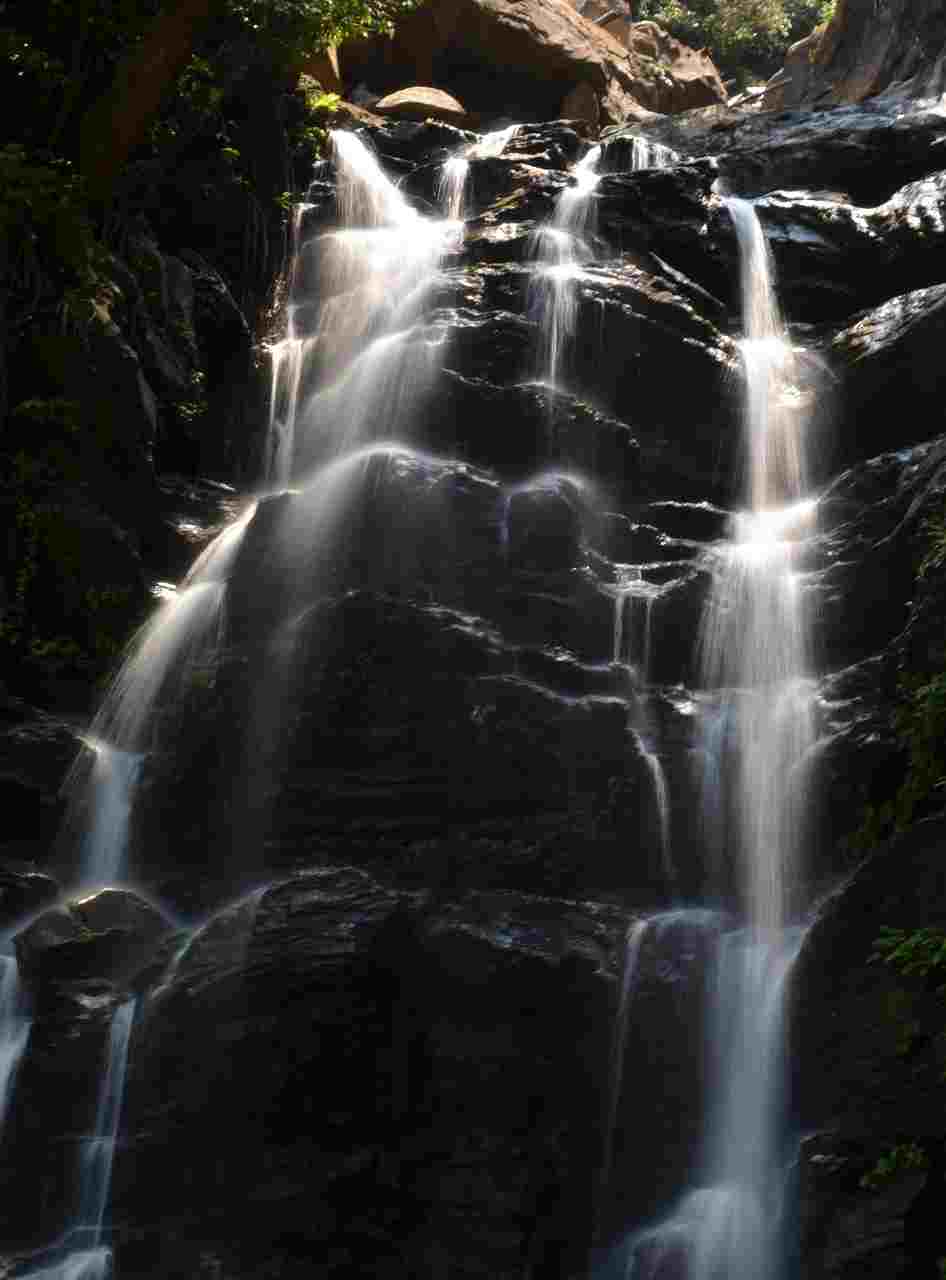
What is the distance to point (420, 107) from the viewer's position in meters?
21.4

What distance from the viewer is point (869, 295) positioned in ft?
51.6

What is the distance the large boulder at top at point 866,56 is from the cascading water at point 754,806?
8289 mm

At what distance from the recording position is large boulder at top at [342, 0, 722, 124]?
22469 millimetres

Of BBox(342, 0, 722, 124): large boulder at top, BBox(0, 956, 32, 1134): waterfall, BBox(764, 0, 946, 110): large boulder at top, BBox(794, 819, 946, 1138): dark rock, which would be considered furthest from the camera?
BBox(342, 0, 722, 124): large boulder at top

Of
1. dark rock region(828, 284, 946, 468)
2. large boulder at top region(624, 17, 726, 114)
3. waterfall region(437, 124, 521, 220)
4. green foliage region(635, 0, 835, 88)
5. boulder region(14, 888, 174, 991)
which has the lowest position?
boulder region(14, 888, 174, 991)

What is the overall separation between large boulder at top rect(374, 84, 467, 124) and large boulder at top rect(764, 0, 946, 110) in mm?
5491

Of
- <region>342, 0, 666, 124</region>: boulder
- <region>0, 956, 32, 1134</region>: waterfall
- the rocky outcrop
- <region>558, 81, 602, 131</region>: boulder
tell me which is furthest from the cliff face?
<region>342, 0, 666, 124</region>: boulder

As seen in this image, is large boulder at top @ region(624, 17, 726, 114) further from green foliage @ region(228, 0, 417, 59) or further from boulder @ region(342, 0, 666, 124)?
green foliage @ region(228, 0, 417, 59)

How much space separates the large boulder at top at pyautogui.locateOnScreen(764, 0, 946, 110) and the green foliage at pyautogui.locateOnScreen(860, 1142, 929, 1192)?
55.6ft

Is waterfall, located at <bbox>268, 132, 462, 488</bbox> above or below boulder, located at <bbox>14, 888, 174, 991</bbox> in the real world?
above

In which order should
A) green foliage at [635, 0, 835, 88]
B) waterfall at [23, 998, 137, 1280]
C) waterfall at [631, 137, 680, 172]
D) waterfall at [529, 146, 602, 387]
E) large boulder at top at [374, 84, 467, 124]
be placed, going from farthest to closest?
green foliage at [635, 0, 835, 88], large boulder at top at [374, 84, 467, 124], waterfall at [631, 137, 680, 172], waterfall at [529, 146, 602, 387], waterfall at [23, 998, 137, 1280]

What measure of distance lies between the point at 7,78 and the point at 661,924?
11122 mm

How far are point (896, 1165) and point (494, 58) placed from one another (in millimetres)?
20385

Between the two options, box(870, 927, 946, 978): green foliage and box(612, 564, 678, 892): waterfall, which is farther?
box(612, 564, 678, 892): waterfall
